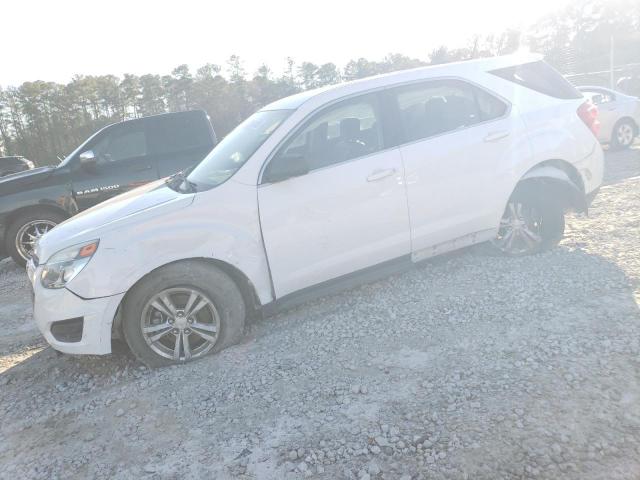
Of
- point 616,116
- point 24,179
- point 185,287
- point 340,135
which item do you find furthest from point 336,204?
point 616,116

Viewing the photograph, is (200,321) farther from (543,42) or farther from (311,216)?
(543,42)

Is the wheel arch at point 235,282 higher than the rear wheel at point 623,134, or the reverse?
the wheel arch at point 235,282

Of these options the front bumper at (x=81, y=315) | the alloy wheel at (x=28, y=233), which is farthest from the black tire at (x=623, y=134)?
the front bumper at (x=81, y=315)

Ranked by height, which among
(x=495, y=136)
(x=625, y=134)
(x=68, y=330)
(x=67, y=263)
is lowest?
(x=625, y=134)

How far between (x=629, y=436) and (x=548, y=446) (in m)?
0.39

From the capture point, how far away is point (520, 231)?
4793 mm

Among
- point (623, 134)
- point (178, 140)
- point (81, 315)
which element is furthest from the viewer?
point (623, 134)

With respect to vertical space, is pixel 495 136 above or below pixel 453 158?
above

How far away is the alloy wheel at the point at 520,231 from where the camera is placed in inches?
187

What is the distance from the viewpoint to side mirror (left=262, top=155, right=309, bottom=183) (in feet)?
12.3

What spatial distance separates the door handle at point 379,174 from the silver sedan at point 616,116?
9.75 metres

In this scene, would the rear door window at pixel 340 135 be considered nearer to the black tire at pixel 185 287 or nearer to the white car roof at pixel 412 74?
the white car roof at pixel 412 74

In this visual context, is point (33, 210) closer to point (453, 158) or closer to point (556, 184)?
point (453, 158)

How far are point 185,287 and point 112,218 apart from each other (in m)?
0.76
